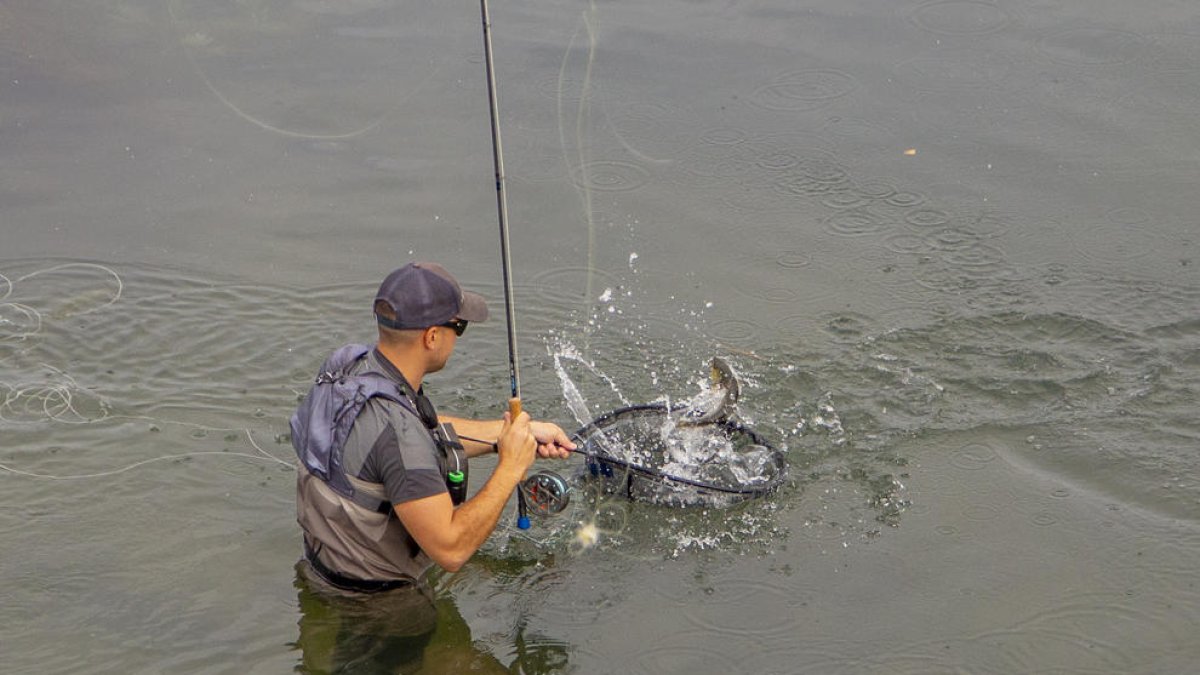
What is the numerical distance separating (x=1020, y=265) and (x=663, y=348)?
7.33 feet

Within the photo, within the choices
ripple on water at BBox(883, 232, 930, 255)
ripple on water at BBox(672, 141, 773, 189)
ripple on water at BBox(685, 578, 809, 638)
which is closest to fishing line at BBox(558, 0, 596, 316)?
ripple on water at BBox(672, 141, 773, 189)

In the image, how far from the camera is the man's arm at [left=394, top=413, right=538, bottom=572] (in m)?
4.06

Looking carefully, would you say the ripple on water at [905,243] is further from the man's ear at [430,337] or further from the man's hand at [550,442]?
the man's ear at [430,337]

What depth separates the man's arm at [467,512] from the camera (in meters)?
4.06

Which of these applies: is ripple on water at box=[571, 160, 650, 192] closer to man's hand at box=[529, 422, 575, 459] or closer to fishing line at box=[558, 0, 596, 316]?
fishing line at box=[558, 0, 596, 316]

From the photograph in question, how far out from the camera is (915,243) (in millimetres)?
7402

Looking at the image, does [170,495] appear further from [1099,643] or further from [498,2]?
[498,2]

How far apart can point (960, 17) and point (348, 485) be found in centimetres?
735

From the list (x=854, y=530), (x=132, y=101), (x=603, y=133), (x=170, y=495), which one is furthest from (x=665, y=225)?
(x=132, y=101)

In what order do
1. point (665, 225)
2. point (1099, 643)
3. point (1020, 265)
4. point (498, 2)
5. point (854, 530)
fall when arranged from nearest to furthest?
point (1099, 643)
point (854, 530)
point (1020, 265)
point (665, 225)
point (498, 2)

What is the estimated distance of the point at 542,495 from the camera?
4.87m

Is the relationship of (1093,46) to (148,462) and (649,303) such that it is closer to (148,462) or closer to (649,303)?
(649,303)

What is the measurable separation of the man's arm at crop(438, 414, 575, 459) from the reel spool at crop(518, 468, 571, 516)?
0.31ft

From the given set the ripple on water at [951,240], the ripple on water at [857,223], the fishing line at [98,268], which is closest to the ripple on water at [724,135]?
the ripple on water at [857,223]
